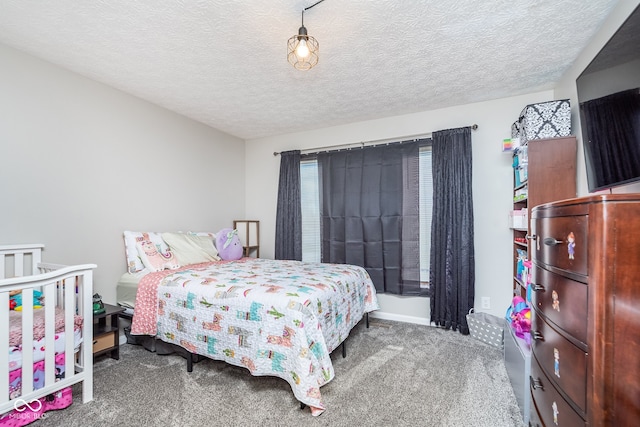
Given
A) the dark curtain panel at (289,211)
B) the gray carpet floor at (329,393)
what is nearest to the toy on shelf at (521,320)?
the gray carpet floor at (329,393)

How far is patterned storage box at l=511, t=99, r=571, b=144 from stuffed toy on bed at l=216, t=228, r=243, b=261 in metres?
3.10

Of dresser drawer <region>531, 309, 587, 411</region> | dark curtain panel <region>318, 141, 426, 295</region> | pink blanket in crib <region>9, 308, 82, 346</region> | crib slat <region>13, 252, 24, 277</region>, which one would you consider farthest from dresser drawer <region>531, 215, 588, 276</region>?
crib slat <region>13, 252, 24, 277</region>

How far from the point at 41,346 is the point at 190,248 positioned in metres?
1.46

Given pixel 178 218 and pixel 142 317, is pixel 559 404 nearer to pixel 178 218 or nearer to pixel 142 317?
pixel 142 317

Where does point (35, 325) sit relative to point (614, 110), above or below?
below

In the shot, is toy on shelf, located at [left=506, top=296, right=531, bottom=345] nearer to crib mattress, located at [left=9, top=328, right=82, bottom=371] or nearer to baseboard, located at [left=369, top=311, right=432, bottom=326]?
baseboard, located at [left=369, top=311, right=432, bottom=326]

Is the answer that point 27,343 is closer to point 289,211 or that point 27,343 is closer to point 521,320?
point 289,211

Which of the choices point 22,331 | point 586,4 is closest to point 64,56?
point 22,331

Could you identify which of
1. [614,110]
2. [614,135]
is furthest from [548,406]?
[614,110]

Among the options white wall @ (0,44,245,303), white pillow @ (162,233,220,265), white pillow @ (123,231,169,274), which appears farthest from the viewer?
white pillow @ (162,233,220,265)

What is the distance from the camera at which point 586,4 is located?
167 centimetres

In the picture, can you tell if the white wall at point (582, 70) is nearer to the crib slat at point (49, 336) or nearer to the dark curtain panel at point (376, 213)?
the dark curtain panel at point (376, 213)

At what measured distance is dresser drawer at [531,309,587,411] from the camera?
33.6 inches

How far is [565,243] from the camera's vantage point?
0.97 m
